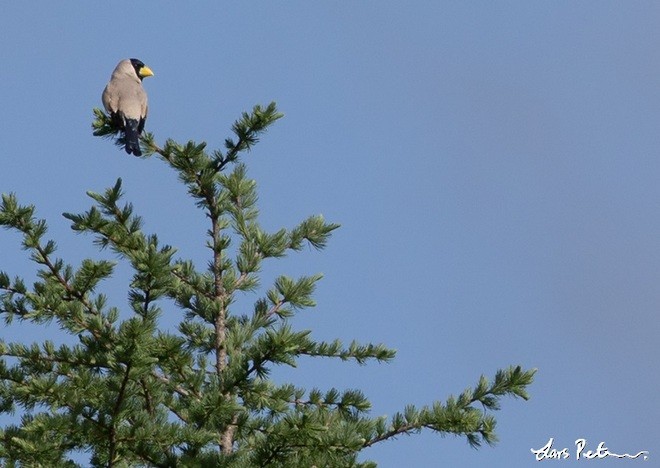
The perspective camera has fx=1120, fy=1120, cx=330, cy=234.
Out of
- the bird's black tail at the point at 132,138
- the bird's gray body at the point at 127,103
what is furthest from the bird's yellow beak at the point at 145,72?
the bird's black tail at the point at 132,138

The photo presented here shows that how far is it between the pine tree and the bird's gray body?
1.70 ft

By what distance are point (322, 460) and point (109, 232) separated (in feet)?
7.66

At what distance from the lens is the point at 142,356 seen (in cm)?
690

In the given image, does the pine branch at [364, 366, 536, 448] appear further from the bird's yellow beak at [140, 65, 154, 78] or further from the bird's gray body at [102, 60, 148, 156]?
the bird's yellow beak at [140, 65, 154, 78]

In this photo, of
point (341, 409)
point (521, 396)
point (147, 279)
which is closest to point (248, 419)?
point (341, 409)

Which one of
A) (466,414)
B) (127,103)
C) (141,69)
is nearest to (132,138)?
(127,103)

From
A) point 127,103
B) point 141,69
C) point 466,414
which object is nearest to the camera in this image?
Answer: point 466,414

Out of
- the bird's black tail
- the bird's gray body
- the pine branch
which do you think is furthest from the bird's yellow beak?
the pine branch

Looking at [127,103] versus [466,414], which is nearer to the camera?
[466,414]

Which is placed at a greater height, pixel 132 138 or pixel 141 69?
pixel 141 69

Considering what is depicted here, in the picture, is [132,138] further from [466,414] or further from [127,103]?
[466,414]

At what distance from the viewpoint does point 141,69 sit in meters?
14.1

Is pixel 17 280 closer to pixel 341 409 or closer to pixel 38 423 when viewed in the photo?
pixel 38 423

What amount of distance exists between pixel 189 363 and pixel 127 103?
10.9 ft
